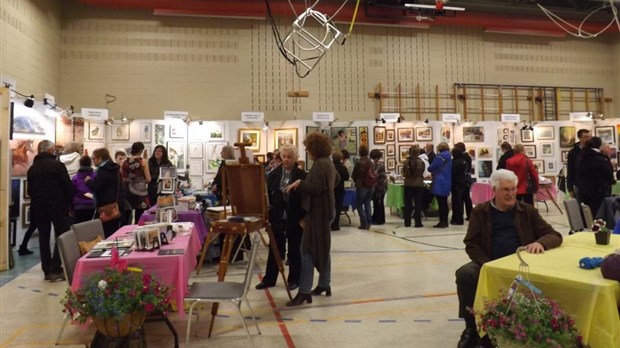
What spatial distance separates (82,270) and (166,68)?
8.78m

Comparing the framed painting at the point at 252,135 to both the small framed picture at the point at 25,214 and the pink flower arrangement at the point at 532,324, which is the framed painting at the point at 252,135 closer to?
the small framed picture at the point at 25,214

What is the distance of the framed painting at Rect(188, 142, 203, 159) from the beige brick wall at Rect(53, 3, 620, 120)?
1.14m

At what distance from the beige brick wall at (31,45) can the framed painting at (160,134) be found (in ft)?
7.63

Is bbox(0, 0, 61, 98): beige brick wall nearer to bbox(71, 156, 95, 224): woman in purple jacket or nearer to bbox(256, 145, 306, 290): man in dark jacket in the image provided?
bbox(71, 156, 95, 224): woman in purple jacket

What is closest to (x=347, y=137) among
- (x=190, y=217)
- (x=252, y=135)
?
(x=252, y=135)

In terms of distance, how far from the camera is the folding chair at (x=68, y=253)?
272 centimetres

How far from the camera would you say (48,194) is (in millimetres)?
4480

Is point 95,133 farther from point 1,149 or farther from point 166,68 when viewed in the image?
point 1,149

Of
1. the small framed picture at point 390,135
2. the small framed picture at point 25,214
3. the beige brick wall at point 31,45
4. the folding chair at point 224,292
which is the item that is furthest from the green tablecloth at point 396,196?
the beige brick wall at point 31,45

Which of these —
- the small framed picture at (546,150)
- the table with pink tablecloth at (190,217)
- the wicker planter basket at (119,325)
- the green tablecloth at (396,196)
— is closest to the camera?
the wicker planter basket at (119,325)

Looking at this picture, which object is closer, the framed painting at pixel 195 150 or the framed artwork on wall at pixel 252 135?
the framed painting at pixel 195 150

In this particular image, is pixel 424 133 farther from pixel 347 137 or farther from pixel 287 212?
pixel 287 212

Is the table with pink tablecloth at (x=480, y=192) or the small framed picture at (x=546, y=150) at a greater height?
the small framed picture at (x=546, y=150)

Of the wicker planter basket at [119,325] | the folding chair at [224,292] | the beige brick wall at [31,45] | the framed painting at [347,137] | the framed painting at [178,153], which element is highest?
the beige brick wall at [31,45]
